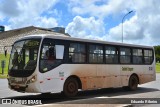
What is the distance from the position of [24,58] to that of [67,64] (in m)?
1.99

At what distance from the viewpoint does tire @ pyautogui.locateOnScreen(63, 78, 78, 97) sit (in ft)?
52.9

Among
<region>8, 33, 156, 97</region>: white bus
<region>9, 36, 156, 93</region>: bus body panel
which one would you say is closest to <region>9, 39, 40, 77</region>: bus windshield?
<region>8, 33, 156, 97</region>: white bus

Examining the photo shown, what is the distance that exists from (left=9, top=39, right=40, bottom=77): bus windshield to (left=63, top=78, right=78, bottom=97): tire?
6.63ft

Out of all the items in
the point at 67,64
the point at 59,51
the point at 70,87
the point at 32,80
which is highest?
the point at 59,51

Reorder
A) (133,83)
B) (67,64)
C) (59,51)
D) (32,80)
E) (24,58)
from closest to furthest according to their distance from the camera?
(32,80) → (24,58) → (59,51) → (67,64) → (133,83)

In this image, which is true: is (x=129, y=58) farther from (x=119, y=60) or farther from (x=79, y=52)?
(x=79, y=52)

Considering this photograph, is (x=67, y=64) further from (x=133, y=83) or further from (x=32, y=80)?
(x=133, y=83)

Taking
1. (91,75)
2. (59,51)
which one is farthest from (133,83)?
(59,51)

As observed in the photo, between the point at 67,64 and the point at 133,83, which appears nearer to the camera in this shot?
the point at 67,64

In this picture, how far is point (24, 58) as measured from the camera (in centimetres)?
1538

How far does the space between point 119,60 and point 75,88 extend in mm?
4334

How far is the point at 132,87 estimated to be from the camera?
21.2m

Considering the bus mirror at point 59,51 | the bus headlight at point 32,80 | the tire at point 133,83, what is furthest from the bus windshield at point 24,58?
the tire at point 133,83

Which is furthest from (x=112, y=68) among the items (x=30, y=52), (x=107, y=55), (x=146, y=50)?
(x=30, y=52)
